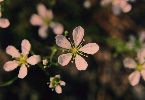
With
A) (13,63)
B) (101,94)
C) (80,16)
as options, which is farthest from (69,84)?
(13,63)

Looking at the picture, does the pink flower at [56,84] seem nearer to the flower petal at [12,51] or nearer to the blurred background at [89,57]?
the flower petal at [12,51]

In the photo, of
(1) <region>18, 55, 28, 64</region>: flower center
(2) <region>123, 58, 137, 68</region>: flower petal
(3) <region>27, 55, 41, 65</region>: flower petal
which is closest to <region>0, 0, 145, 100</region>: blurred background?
(2) <region>123, 58, 137, 68</region>: flower petal

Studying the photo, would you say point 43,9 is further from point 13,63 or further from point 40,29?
point 13,63

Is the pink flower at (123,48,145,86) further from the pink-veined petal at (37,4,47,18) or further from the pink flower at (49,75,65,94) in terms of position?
the pink-veined petal at (37,4,47,18)

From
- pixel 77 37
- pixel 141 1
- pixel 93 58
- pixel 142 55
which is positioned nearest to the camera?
pixel 77 37

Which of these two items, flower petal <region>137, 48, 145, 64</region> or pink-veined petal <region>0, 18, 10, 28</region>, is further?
flower petal <region>137, 48, 145, 64</region>

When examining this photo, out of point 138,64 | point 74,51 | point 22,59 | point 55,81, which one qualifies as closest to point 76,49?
point 74,51

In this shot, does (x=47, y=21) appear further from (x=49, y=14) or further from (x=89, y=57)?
(x=89, y=57)
